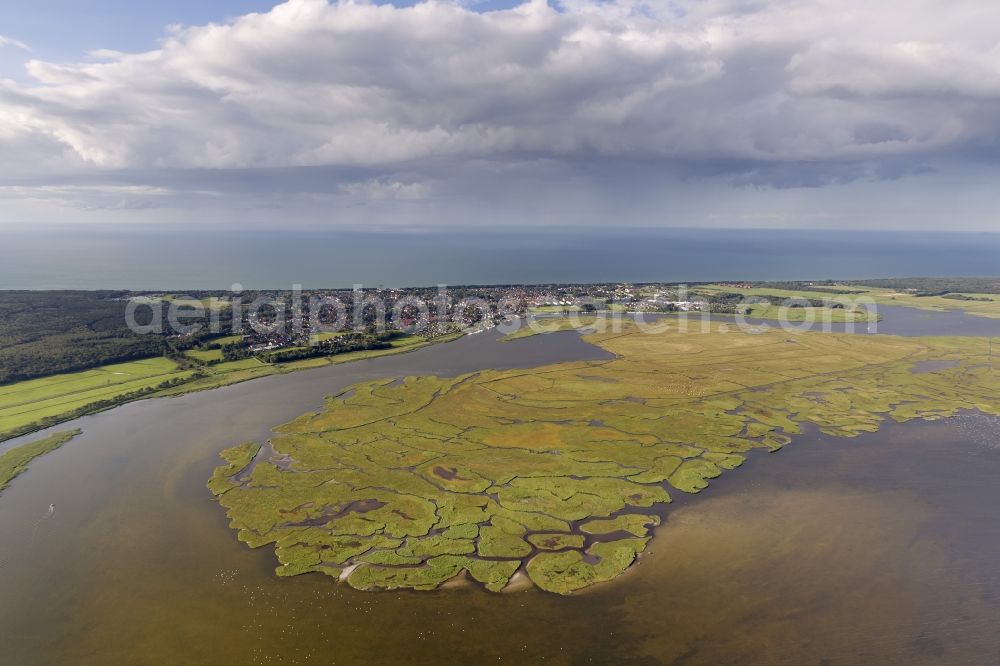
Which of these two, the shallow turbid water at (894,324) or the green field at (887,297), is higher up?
the green field at (887,297)

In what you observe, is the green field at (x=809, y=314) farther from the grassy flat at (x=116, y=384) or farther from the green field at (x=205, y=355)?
the green field at (x=205, y=355)

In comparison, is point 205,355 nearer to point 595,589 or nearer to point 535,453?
point 535,453

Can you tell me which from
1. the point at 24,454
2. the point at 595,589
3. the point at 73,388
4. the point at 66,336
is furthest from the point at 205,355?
the point at 595,589

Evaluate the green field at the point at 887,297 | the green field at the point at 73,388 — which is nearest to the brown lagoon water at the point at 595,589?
the green field at the point at 73,388

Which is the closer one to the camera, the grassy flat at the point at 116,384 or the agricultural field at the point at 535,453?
the agricultural field at the point at 535,453

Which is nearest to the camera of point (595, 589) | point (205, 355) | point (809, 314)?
point (595, 589)

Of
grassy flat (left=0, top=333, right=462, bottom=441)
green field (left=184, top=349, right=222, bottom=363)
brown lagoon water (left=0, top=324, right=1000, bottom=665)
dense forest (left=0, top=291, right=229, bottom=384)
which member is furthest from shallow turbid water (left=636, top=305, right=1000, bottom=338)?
dense forest (left=0, top=291, right=229, bottom=384)

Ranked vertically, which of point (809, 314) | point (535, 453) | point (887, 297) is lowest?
point (535, 453)

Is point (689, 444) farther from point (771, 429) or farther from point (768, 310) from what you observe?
point (768, 310)
